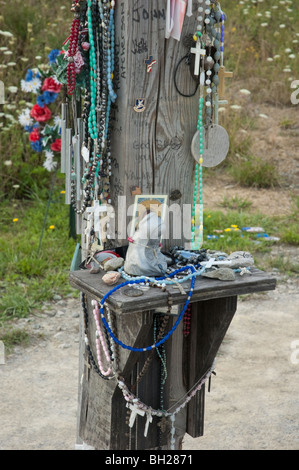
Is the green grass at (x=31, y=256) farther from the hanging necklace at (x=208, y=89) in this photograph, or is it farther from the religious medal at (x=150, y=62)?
the religious medal at (x=150, y=62)

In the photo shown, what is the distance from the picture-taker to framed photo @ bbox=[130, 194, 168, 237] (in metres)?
2.28

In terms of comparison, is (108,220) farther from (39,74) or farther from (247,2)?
(247,2)

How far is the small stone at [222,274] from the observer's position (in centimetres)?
215

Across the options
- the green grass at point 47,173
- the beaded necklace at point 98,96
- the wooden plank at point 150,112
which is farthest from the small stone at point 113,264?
the green grass at point 47,173

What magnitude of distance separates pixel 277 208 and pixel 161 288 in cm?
499

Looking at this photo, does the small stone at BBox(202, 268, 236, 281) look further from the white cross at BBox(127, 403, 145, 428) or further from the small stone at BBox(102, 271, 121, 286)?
the white cross at BBox(127, 403, 145, 428)

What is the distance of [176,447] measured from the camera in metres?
2.60

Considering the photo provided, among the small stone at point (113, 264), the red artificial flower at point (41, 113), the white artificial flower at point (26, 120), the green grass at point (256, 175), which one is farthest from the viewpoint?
the green grass at point (256, 175)

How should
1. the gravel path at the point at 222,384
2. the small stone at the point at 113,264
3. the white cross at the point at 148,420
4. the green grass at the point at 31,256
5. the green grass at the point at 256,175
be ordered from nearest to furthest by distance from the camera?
the small stone at the point at 113,264, the white cross at the point at 148,420, the gravel path at the point at 222,384, the green grass at the point at 31,256, the green grass at the point at 256,175

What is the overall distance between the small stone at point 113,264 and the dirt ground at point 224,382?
1.63m

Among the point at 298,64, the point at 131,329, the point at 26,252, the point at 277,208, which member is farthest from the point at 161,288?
the point at 298,64

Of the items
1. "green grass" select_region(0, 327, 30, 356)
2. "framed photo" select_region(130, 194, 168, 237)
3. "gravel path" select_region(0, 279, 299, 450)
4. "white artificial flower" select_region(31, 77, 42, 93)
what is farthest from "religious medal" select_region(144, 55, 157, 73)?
"white artificial flower" select_region(31, 77, 42, 93)

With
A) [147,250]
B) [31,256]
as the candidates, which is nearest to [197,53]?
[147,250]

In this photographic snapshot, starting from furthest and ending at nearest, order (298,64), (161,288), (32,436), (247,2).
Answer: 1. (247,2)
2. (298,64)
3. (32,436)
4. (161,288)
